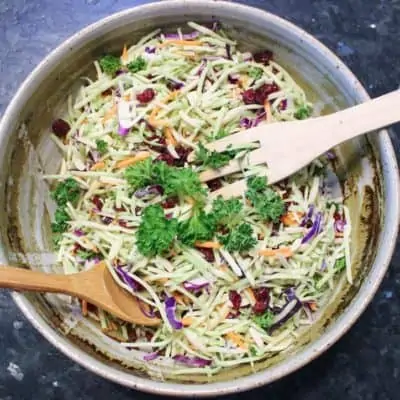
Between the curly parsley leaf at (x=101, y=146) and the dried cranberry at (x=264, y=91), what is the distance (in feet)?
0.89

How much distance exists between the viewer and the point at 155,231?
1311mm

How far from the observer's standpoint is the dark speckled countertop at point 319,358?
152cm

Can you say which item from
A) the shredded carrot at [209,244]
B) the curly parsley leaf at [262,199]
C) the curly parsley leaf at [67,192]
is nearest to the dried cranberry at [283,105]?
the curly parsley leaf at [262,199]

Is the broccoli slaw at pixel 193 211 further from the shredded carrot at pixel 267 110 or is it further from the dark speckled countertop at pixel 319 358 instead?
the dark speckled countertop at pixel 319 358

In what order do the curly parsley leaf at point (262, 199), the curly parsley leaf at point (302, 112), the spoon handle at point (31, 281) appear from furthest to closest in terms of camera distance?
1. the curly parsley leaf at point (302, 112)
2. the curly parsley leaf at point (262, 199)
3. the spoon handle at point (31, 281)

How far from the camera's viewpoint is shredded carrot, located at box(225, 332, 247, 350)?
1.37 m

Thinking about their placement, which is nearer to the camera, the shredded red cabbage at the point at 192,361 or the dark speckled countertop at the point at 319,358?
the shredded red cabbage at the point at 192,361

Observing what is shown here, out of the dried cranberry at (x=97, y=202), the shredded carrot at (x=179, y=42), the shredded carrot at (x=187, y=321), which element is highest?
the shredded carrot at (x=179, y=42)

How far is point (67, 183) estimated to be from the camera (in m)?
1.41

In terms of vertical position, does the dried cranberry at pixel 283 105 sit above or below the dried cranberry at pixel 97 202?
above

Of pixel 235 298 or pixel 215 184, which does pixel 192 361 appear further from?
pixel 215 184

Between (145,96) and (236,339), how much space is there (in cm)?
44

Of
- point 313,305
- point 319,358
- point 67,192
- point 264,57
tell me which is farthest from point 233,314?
point 264,57

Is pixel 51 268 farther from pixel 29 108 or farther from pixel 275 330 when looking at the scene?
pixel 275 330
